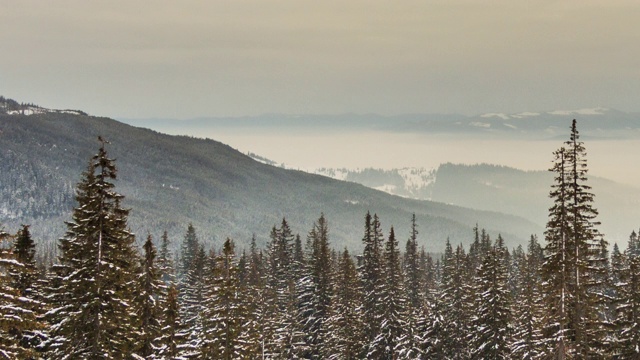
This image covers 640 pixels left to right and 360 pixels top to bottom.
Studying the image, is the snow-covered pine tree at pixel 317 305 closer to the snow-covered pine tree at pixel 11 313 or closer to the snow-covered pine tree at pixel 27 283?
the snow-covered pine tree at pixel 27 283

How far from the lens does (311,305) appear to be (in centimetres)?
10044

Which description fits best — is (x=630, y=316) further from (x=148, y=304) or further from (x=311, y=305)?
(x=311, y=305)

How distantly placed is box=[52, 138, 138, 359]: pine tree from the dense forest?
67 millimetres

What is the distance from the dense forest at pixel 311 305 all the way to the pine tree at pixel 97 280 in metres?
0.07

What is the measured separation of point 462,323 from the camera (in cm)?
8169

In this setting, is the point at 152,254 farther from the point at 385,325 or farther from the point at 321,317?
the point at 321,317

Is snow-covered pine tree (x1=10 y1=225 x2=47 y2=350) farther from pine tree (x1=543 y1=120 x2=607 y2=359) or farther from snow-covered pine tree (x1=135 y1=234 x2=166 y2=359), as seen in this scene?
pine tree (x1=543 y1=120 x2=607 y2=359)

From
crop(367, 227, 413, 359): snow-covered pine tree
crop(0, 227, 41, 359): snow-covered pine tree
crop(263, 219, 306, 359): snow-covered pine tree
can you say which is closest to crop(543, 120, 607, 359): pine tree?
crop(0, 227, 41, 359): snow-covered pine tree

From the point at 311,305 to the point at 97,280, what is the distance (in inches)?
2516

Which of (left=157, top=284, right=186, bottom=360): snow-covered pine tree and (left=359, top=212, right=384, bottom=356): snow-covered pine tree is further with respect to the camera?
(left=359, top=212, right=384, bottom=356): snow-covered pine tree

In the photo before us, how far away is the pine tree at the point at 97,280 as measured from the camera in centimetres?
3841

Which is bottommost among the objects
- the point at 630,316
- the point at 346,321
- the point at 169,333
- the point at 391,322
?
the point at 346,321

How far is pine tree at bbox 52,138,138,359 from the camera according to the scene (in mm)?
38406

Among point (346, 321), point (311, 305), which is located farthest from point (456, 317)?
point (311, 305)
